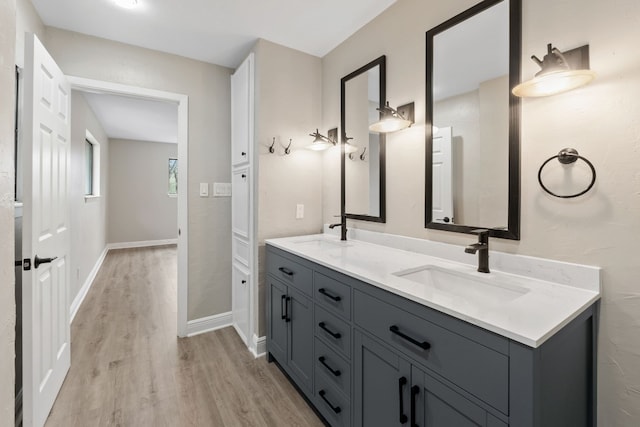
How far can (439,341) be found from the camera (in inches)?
37.9

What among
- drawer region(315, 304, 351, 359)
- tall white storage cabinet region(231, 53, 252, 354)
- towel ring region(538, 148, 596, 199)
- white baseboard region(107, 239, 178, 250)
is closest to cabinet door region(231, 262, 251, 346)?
tall white storage cabinet region(231, 53, 252, 354)

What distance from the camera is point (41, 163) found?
1.56m

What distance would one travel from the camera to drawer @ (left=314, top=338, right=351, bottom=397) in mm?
1409

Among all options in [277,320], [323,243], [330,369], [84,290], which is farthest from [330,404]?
[84,290]

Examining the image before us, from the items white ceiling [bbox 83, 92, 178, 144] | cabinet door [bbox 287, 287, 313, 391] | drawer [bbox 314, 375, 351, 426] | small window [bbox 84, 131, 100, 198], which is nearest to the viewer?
drawer [bbox 314, 375, 351, 426]

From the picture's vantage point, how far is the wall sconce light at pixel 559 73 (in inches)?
40.9

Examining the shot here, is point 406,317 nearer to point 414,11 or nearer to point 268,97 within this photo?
point 414,11

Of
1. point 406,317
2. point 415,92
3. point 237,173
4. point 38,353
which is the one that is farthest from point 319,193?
point 38,353

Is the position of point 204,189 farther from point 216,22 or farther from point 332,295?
point 332,295

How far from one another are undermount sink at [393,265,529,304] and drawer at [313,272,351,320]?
264mm

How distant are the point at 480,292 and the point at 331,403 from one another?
3.07 feet

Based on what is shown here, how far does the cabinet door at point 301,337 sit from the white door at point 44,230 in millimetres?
1316

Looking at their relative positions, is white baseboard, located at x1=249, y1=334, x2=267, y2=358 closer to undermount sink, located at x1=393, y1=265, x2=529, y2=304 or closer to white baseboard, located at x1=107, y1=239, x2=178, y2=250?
undermount sink, located at x1=393, y1=265, x2=529, y2=304

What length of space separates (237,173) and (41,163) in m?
1.32
